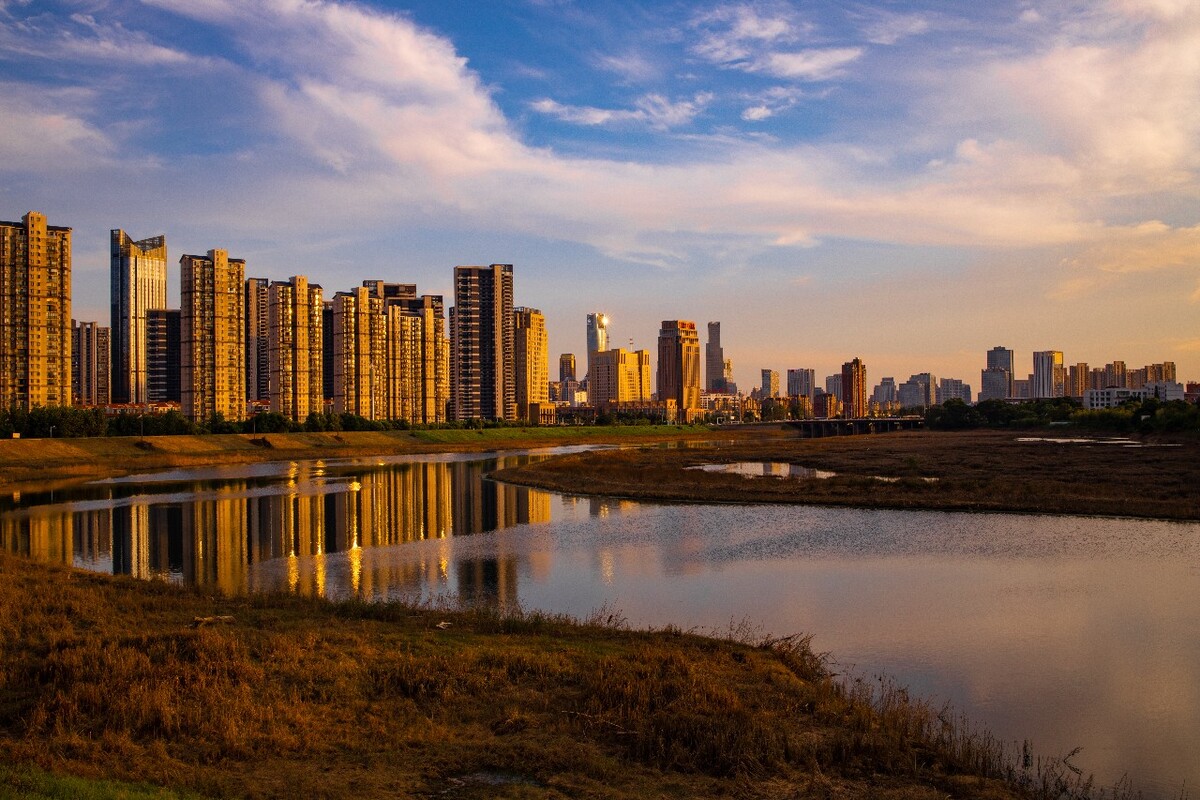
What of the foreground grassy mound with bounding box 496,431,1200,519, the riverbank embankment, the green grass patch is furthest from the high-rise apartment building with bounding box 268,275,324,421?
the green grass patch

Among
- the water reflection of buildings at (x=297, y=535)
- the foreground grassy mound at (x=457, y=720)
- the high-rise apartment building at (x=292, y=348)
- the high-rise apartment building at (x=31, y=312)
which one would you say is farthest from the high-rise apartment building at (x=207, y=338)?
the foreground grassy mound at (x=457, y=720)

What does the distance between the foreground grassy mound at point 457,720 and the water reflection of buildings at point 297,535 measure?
10.2m

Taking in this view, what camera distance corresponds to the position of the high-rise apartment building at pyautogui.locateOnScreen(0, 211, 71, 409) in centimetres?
11956

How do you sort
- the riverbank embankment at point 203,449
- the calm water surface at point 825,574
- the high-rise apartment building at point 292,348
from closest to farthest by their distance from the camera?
the calm water surface at point 825,574, the riverbank embankment at point 203,449, the high-rise apartment building at point 292,348

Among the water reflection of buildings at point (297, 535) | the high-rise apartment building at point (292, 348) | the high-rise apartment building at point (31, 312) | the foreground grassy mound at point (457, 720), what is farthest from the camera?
the high-rise apartment building at point (292, 348)

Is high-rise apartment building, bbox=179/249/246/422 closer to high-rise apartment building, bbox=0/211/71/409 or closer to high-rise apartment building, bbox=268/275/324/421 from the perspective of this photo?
high-rise apartment building, bbox=268/275/324/421

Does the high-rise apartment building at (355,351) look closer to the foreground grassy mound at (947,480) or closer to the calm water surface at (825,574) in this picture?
the foreground grassy mound at (947,480)

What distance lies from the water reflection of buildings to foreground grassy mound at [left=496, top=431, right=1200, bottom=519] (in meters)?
10.4

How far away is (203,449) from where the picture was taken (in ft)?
360

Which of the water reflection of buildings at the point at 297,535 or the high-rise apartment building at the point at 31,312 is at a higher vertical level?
the high-rise apartment building at the point at 31,312

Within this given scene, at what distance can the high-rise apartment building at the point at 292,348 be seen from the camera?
177 meters

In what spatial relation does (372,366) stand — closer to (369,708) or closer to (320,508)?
(320,508)

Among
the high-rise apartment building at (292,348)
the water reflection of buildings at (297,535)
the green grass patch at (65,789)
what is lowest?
the water reflection of buildings at (297,535)

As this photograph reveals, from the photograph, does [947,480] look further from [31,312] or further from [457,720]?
[31,312]
